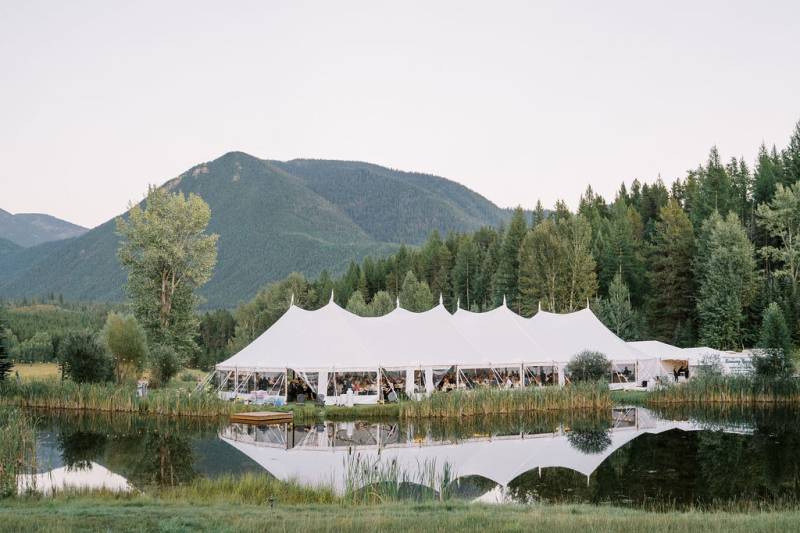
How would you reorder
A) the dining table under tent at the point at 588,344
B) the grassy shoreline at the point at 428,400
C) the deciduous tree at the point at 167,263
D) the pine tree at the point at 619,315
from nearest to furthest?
the grassy shoreline at the point at 428,400, the dining table under tent at the point at 588,344, the deciduous tree at the point at 167,263, the pine tree at the point at 619,315

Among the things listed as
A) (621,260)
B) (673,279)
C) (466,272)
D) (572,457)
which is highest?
(466,272)

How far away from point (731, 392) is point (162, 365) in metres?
24.1

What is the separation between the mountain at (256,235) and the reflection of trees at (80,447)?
338 feet

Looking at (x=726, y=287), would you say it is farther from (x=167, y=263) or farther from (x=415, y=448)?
(x=415, y=448)

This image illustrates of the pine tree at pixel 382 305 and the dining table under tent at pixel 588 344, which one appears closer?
the dining table under tent at pixel 588 344

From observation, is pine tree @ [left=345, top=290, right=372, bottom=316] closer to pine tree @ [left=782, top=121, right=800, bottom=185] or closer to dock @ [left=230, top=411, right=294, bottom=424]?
pine tree @ [left=782, top=121, right=800, bottom=185]

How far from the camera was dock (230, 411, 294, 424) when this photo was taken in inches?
1004

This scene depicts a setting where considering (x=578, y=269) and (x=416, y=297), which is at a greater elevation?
(x=578, y=269)

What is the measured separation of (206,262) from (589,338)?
20.0 metres

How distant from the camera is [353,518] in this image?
10.1 m

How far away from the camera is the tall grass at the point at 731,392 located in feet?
104

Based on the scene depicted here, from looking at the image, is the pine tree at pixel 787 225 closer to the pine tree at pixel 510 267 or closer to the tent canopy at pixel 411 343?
the tent canopy at pixel 411 343

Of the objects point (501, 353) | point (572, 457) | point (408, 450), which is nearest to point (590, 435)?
point (572, 457)

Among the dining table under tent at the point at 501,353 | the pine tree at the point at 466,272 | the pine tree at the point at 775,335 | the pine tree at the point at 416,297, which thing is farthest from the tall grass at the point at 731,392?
the pine tree at the point at 466,272
